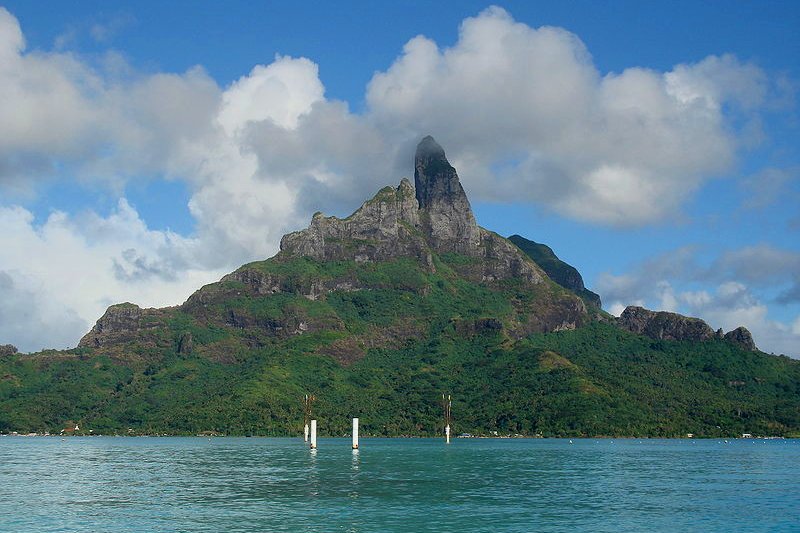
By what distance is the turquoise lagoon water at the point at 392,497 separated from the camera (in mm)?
70375

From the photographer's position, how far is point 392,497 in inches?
3477

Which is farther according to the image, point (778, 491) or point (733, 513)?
point (778, 491)

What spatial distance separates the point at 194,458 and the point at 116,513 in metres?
93.5

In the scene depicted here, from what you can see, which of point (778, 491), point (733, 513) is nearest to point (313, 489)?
point (733, 513)

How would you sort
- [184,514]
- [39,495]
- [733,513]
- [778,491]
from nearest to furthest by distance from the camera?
[184,514] < [733,513] < [39,495] < [778,491]

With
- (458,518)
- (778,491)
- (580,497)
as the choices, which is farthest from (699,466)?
(458,518)

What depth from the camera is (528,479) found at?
375ft

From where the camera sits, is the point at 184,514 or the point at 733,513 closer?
the point at 184,514

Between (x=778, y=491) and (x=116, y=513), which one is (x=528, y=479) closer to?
(x=778, y=491)

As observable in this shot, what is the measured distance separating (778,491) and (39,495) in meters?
81.9

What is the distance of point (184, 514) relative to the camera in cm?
7438

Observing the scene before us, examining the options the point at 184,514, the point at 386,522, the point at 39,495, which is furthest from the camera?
the point at 39,495

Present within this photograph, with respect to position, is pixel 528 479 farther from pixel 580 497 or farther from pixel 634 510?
pixel 634 510

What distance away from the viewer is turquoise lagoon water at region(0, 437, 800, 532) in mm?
70375
